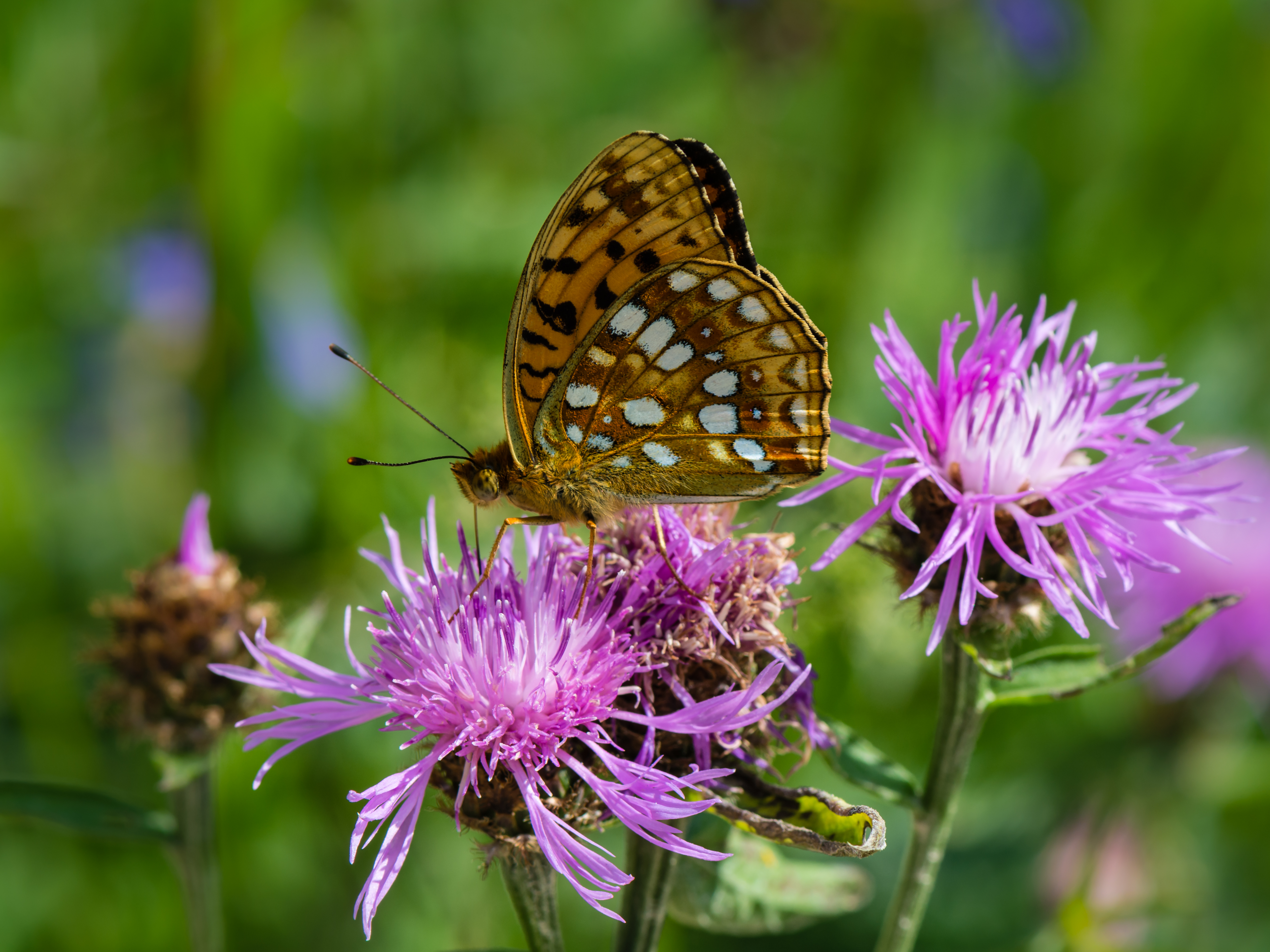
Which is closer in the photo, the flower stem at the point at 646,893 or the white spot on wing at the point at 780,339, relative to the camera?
the flower stem at the point at 646,893

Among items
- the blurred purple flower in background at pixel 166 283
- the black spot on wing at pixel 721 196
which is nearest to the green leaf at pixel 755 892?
the black spot on wing at pixel 721 196

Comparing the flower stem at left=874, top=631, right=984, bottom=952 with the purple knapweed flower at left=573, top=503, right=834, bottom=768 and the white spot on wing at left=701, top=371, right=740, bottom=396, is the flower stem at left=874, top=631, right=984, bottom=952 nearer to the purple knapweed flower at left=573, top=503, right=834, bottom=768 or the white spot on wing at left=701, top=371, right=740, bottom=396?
the purple knapweed flower at left=573, top=503, right=834, bottom=768

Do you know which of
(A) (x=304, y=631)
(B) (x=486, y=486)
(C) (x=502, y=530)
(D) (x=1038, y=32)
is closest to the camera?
(C) (x=502, y=530)

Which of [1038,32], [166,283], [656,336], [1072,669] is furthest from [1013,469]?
[166,283]

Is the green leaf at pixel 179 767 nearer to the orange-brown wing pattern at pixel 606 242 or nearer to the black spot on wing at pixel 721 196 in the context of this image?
the orange-brown wing pattern at pixel 606 242

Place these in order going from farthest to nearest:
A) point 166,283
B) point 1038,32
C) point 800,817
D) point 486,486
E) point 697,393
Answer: point 166,283
point 1038,32
point 486,486
point 697,393
point 800,817

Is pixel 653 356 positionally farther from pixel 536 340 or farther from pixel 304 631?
pixel 304 631
